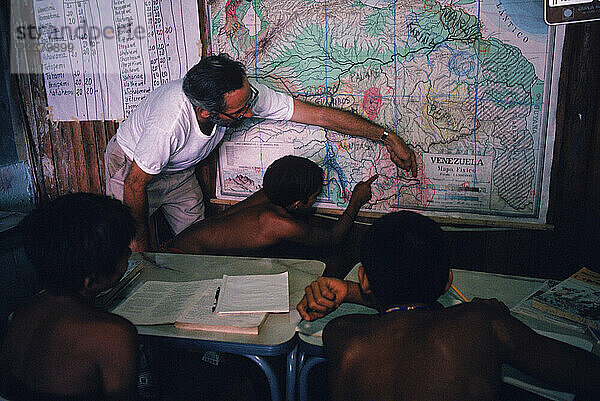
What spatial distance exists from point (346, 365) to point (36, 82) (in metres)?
3.35

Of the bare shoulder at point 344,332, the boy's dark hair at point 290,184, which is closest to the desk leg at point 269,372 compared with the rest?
the bare shoulder at point 344,332

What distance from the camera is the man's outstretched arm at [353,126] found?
2.51m

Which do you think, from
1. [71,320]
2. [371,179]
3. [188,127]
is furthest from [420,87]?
[71,320]

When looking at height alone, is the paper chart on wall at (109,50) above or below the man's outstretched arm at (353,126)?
above

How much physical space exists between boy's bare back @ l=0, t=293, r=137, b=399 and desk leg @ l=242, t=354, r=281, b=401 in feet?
1.15

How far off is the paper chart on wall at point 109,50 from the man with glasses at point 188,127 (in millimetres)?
522

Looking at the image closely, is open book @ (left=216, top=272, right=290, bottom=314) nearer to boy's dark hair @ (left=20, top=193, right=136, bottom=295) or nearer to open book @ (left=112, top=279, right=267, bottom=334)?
open book @ (left=112, top=279, right=267, bottom=334)

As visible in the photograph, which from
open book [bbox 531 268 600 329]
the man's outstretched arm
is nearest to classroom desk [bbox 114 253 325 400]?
open book [bbox 531 268 600 329]

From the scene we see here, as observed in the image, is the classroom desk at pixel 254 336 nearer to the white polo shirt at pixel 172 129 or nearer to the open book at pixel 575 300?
the white polo shirt at pixel 172 129

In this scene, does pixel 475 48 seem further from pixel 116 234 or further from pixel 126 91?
pixel 126 91

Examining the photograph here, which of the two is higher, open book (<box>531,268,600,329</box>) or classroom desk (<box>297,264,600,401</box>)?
open book (<box>531,268,600,329</box>)

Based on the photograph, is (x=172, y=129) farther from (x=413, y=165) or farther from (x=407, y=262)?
(x=407, y=262)

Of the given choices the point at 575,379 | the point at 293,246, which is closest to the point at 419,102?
the point at 293,246

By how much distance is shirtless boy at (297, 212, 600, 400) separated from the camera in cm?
99
